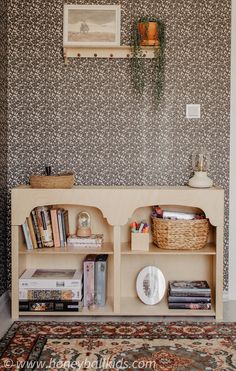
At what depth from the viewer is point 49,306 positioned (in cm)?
319

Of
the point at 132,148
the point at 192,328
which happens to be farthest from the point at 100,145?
the point at 192,328

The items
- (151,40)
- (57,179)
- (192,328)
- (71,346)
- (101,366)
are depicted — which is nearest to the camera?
(101,366)

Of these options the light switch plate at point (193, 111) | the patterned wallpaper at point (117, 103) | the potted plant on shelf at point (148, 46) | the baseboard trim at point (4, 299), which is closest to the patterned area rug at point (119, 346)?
the baseboard trim at point (4, 299)

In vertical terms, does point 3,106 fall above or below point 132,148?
above

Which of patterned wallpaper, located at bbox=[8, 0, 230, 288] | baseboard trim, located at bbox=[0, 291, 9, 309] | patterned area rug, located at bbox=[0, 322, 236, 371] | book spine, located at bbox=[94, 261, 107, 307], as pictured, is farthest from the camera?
patterned wallpaper, located at bbox=[8, 0, 230, 288]

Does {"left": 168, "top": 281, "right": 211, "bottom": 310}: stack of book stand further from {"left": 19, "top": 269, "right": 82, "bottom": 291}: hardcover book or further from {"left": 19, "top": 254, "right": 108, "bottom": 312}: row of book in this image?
{"left": 19, "top": 269, "right": 82, "bottom": 291}: hardcover book

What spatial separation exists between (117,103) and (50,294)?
1.36 metres

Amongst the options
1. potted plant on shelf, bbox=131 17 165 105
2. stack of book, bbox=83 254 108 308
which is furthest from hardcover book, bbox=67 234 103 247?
potted plant on shelf, bbox=131 17 165 105

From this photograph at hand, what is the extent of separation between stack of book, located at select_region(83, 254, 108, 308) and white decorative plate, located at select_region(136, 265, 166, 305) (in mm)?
245

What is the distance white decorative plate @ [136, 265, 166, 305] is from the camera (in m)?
3.30

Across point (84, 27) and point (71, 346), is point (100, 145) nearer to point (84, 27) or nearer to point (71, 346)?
point (84, 27)

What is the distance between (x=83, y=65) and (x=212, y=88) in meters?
0.90

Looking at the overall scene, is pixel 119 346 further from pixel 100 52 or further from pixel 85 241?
pixel 100 52

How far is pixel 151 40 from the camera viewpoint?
134 inches
